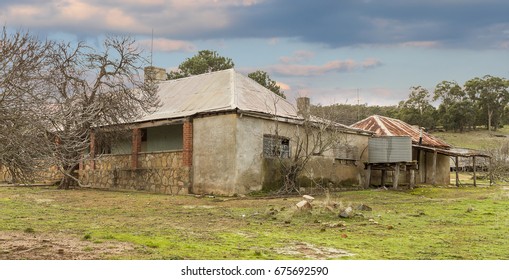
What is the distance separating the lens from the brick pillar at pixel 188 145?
22.1 m

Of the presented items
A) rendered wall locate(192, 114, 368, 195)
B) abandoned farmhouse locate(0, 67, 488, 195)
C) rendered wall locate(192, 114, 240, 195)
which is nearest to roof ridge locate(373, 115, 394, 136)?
abandoned farmhouse locate(0, 67, 488, 195)

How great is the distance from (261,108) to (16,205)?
1004cm

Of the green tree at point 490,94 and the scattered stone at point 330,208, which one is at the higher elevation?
the green tree at point 490,94

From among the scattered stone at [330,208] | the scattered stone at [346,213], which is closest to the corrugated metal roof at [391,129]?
the scattered stone at [330,208]

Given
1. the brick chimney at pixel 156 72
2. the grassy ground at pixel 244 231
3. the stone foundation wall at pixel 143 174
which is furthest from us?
the brick chimney at pixel 156 72

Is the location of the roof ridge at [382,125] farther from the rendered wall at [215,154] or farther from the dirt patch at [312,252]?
the dirt patch at [312,252]

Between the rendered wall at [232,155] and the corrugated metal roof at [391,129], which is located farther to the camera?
the corrugated metal roof at [391,129]

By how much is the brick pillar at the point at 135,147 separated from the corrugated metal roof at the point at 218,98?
0.74 meters

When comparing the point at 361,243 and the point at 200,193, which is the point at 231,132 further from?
the point at 361,243

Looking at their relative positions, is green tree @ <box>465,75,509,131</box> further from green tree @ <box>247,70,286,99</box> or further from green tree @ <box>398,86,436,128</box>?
green tree @ <box>247,70,286,99</box>

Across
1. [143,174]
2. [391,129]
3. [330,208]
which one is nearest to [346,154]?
[391,129]

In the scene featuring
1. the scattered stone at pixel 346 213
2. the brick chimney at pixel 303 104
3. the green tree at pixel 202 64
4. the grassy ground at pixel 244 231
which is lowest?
the grassy ground at pixel 244 231

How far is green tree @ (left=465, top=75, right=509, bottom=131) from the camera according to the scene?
247 ft
